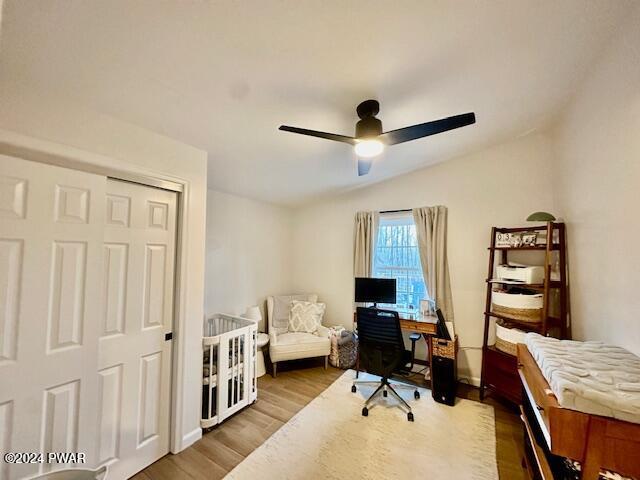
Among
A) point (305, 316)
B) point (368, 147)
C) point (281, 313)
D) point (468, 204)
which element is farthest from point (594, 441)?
point (281, 313)

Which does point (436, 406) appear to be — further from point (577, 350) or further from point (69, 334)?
point (69, 334)

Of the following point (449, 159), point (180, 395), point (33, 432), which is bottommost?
point (180, 395)

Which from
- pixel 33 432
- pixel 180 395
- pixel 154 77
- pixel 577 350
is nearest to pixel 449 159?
pixel 577 350

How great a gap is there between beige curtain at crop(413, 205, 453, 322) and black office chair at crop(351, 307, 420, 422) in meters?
1.01

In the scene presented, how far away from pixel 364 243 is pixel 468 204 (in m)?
1.41

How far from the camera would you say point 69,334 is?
58.5 inches

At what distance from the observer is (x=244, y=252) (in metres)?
3.66

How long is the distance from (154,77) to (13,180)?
891 mm

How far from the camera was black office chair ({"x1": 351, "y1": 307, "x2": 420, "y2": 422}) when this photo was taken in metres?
2.46

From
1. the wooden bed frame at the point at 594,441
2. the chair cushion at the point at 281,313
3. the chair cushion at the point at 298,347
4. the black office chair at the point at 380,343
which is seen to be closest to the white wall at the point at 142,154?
the chair cushion at the point at 298,347

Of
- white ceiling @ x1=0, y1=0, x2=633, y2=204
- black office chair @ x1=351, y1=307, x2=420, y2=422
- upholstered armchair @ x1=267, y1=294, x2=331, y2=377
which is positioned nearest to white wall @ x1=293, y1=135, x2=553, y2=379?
upholstered armchair @ x1=267, y1=294, x2=331, y2=377

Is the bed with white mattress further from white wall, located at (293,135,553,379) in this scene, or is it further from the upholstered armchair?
the upholstered armchair

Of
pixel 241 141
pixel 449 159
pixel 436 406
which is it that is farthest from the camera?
pixel 449 159

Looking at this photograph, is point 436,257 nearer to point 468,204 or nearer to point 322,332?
point 468,204
